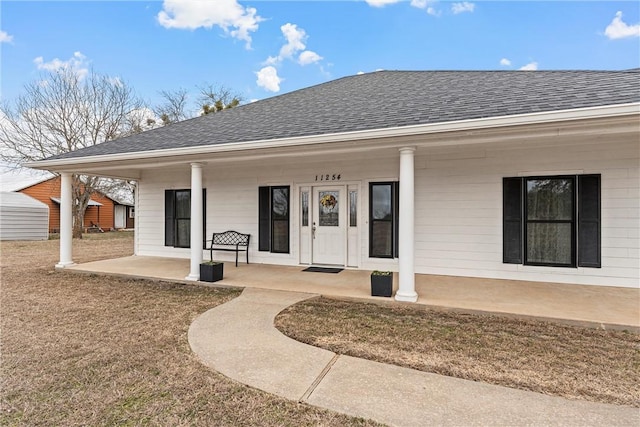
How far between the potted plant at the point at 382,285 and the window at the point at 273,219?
3060 millimetres

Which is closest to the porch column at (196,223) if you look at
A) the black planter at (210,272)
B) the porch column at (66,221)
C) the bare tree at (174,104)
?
the black planter at (210,272)

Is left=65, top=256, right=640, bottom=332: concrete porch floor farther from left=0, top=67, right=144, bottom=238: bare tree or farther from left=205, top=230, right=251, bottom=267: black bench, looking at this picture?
left=0, top=67, right=144, bottom=238: bare tree

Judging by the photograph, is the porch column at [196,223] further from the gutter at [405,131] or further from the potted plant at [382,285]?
the potted plant at [382,285]

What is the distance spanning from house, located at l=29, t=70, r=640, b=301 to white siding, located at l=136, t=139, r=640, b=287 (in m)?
0.02

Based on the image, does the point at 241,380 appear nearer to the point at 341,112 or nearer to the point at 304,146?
the point at 304,146

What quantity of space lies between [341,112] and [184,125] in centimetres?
441

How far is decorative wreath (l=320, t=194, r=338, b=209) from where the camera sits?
7071mm

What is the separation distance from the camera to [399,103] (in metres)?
5.78

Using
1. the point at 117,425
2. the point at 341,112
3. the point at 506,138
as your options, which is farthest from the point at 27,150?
the point at 506,138

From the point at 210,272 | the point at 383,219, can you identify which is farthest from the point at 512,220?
the point at 210,272

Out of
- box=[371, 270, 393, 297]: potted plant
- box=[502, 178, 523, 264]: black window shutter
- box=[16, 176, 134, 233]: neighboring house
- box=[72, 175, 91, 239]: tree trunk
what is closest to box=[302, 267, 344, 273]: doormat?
box=[371, 270, 393, 297]: potted plant

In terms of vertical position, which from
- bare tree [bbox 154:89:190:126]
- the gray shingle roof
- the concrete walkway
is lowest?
the concrete walkway

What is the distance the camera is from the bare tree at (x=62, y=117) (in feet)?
50.7

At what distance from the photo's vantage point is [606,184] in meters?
5.30
